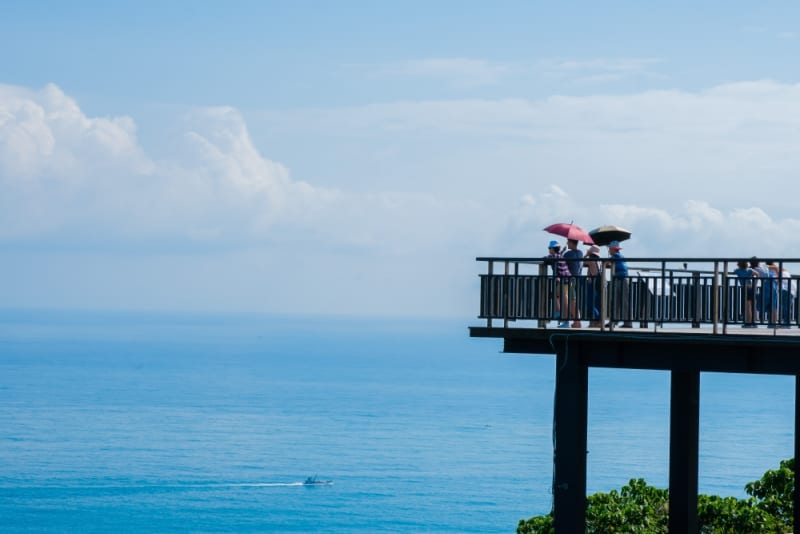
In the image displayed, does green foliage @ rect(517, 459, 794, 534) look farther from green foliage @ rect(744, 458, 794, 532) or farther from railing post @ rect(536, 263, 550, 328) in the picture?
railing post @ rect(536, 263, 550, 328)

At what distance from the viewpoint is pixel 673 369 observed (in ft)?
65.6

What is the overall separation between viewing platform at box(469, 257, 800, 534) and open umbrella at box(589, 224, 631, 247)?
79.4 inches

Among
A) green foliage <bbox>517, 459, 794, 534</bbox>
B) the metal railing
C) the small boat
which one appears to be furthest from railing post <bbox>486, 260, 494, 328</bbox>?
the small boat

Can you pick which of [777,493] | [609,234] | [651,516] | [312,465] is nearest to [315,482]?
[312,465]

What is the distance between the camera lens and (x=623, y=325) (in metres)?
21.0

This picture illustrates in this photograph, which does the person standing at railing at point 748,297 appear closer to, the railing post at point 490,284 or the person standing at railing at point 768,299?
the person standing at railing at point 768,299

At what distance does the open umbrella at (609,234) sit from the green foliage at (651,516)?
9543 mm

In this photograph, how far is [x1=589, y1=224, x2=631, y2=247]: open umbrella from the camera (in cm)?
2312

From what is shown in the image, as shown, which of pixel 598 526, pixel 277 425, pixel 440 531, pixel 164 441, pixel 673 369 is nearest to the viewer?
pixel 673 369

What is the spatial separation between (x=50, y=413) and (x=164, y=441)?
32.9 metres

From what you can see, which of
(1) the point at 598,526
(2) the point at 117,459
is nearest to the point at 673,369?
(1) the point at 598,526

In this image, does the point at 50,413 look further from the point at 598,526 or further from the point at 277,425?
the point at 598,526

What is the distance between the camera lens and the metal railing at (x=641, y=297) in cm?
2008

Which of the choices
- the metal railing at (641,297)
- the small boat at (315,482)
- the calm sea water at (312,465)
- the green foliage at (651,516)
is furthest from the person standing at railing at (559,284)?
the small boat at (315,482)
